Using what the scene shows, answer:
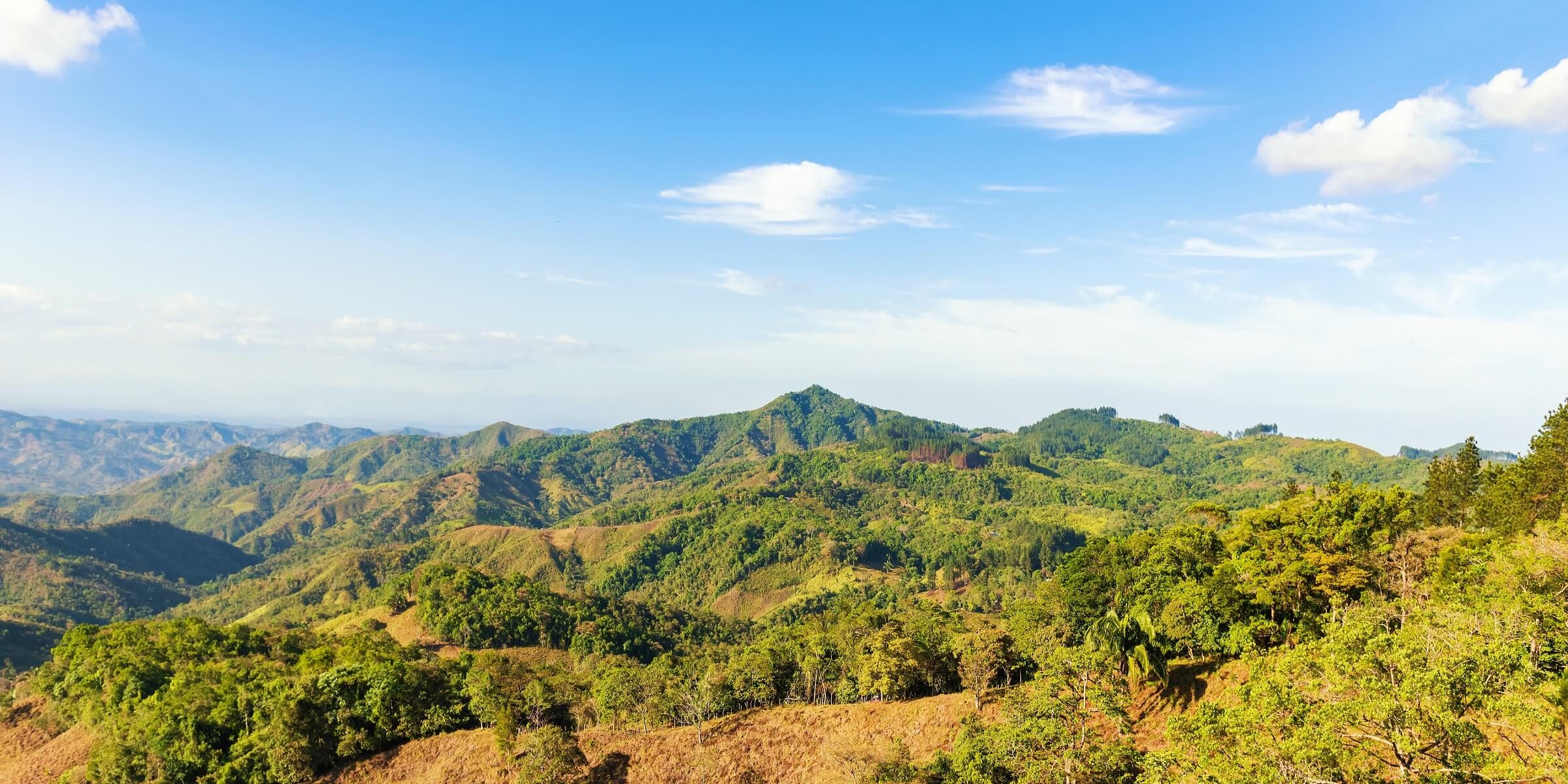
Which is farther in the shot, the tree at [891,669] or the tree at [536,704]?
the tree at [891,669]

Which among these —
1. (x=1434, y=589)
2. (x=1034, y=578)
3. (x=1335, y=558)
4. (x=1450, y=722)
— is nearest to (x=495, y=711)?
(x=1450, y=722)

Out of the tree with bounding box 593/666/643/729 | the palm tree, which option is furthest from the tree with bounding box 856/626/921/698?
the tree with bounding box 593/666/643/729

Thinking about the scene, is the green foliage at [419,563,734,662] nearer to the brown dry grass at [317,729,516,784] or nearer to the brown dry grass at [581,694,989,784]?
the brown dry grass at [317,729,516,784]

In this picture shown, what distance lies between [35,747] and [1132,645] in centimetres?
9977

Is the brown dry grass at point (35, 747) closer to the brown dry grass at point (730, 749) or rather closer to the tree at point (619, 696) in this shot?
the brown dry grass at point (730, 749)

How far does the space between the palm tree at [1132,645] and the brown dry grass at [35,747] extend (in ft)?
276

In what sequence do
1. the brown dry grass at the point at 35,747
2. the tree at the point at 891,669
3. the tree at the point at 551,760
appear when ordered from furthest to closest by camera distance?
the brown dry grass at the point at 35,747
the tree at the point at 891,669
the tree at the point at 551,760

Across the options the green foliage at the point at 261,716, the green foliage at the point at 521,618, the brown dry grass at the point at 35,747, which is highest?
the green foliage at the point at 261,716

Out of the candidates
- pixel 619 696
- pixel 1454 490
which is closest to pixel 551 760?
pixel 619 696

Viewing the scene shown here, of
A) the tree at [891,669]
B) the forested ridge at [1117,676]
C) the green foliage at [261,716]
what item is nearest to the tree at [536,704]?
the forested ridge at [1117,676]

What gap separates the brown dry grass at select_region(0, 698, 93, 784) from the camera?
5953 centimetres

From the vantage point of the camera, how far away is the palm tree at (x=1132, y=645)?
43000mm

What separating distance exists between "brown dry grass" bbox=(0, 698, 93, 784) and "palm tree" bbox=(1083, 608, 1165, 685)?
84.1 meters

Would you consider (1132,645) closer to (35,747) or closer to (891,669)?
(891,669)
